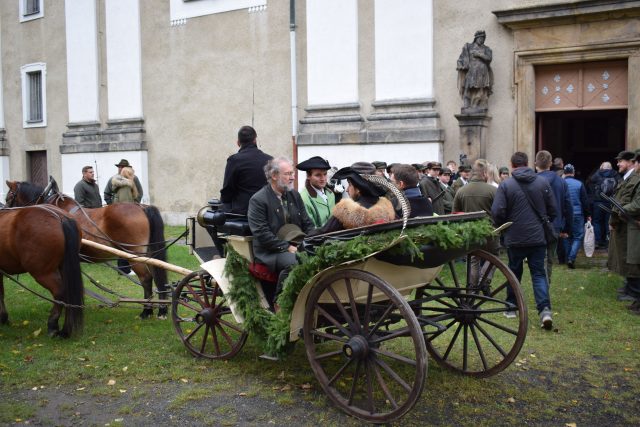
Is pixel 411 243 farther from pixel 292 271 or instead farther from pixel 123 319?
pixel 123 319

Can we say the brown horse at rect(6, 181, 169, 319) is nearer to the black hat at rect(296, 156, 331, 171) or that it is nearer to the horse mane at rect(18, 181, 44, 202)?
the horse mane at rect(18, 181, 44, 202)

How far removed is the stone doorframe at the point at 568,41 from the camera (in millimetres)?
12117

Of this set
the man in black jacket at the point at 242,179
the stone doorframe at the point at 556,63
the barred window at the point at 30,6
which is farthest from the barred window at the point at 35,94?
the man in black jacket at the point at 242,179

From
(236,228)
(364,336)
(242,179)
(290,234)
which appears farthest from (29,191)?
(364,336)

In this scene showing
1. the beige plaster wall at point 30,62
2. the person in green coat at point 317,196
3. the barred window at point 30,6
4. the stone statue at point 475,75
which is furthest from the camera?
the barred window at point 30,6

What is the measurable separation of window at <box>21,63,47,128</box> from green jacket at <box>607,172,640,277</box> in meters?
18.8

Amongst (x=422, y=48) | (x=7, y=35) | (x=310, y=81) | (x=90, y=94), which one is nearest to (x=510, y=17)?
(x=422, y=48)

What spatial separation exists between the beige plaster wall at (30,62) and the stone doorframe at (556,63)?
14.2m

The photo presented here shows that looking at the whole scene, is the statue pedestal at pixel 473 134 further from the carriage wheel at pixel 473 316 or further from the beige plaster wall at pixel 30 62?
the beige plaster wall at pixel 30 62

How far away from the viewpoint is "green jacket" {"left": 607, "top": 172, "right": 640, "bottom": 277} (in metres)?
7.88

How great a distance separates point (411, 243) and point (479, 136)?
9.54m

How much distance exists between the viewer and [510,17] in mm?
12945

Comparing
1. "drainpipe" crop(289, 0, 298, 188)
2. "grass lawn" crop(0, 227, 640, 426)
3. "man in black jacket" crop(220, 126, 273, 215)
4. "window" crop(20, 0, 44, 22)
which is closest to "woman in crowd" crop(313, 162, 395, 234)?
"grass lawn" crop(0, 227, 640, 426)

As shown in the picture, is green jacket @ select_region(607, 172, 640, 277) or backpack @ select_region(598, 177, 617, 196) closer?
green jacket @ select_region(607, 172, 640, 277)
